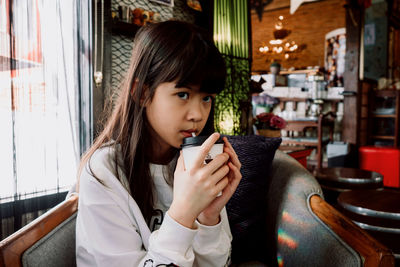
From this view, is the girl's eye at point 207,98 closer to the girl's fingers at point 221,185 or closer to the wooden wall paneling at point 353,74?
the girl's fingers at point 221,185

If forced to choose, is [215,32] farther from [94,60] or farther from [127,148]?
[127,148]

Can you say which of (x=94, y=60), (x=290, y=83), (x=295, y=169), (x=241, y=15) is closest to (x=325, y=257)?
(x=295, y=169)

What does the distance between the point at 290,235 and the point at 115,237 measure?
775 mm

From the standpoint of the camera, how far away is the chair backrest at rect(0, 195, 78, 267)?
0.72 meters

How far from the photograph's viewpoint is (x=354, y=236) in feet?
3.20

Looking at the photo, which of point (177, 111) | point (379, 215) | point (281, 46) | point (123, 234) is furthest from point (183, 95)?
point (281, 46)

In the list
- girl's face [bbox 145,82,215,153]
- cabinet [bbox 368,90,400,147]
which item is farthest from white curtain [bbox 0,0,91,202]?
cabinet [bbox 368,90,400,147]

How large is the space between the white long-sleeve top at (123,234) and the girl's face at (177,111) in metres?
0.20

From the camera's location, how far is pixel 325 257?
103 cm

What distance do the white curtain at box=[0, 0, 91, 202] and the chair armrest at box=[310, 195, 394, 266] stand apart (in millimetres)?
1337

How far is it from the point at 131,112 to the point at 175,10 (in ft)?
5.80

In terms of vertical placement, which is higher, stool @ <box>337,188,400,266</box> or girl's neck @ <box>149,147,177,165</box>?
girl's neck @ <box>149,147,177,165</box>

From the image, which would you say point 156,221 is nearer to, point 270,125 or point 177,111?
point 177,111

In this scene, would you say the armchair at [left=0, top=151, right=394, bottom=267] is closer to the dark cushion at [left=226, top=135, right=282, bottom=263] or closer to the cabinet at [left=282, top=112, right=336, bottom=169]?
the dark cushion at [left=226, top=135, right=282, bottom=263]
